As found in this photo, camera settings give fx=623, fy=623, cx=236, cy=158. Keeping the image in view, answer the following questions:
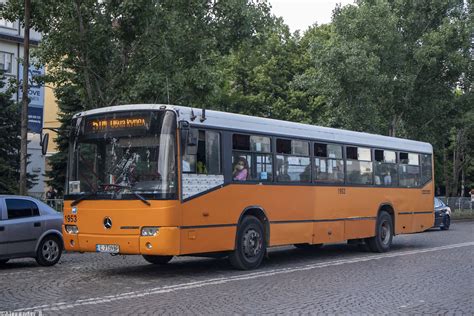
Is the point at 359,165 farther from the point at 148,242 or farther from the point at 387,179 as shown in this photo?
the point at 148,242

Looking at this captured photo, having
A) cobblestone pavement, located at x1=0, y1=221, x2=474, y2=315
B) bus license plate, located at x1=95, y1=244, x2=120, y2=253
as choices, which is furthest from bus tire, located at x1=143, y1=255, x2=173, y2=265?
bus license plate, located at x1=95, y1=244, x2=120, y2=253

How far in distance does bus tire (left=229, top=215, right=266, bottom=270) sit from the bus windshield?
82.4 inches

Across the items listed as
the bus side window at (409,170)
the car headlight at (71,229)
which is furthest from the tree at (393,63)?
the car headlight at (71,229)

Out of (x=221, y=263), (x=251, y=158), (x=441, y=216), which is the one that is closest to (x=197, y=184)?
(x=251, y=158)

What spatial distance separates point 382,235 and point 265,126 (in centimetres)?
579

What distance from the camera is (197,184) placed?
36.6 feet

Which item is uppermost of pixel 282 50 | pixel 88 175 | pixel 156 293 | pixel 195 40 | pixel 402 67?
pixel 282 50

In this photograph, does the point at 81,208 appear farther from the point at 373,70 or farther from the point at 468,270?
the point at 373,70

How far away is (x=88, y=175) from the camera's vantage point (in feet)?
37.4

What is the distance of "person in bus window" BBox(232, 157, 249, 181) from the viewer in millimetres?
12117

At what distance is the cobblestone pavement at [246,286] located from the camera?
8312mm

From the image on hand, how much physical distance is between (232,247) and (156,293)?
275 cm

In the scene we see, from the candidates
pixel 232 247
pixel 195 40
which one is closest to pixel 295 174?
pixel 232 247

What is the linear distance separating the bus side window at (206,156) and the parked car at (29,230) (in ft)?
13.8
